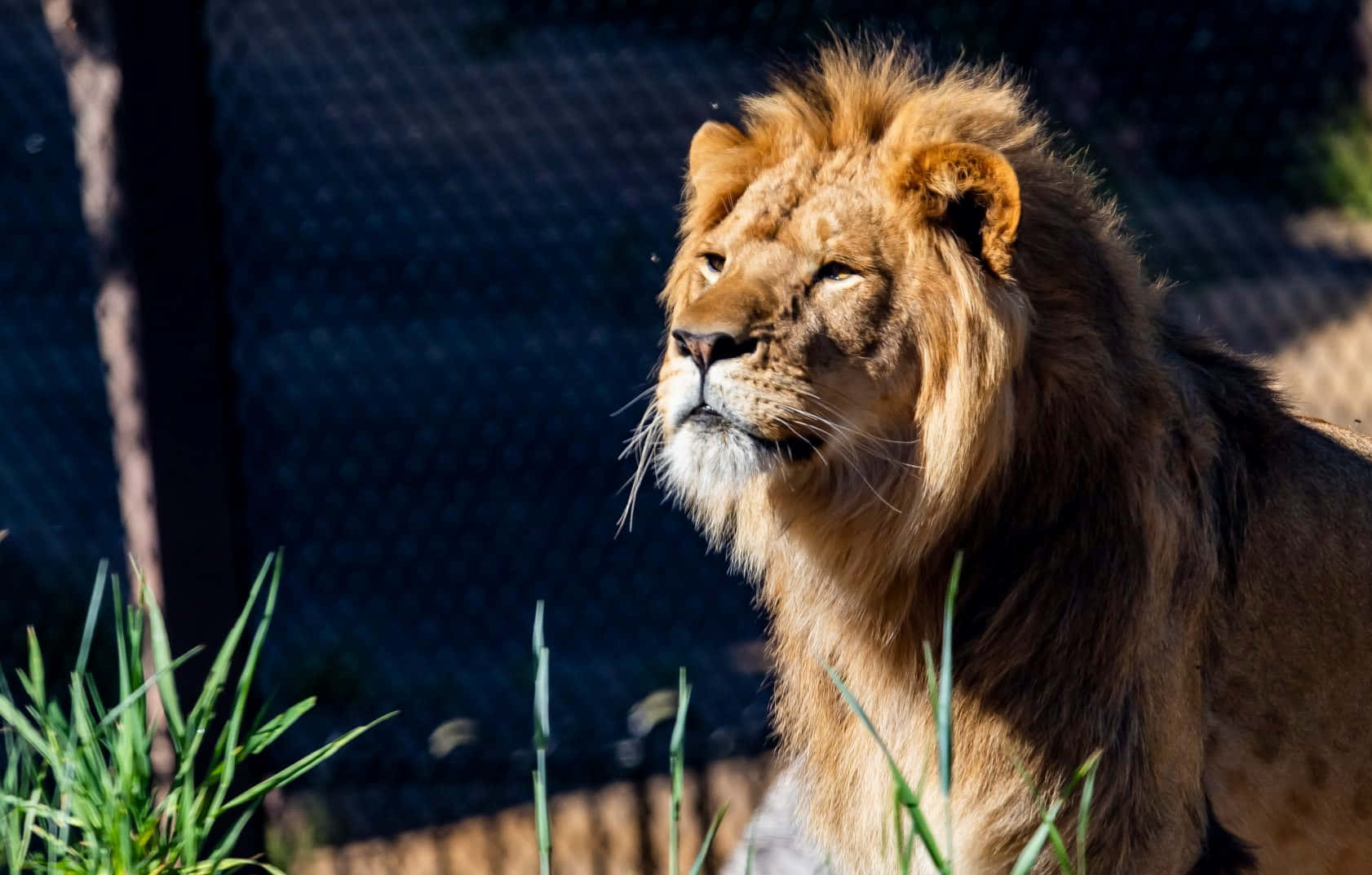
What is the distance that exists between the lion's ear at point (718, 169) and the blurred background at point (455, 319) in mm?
506

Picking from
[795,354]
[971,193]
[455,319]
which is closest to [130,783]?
[795,354]

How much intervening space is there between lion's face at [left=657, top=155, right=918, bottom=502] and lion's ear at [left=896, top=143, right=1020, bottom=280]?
0.06 m

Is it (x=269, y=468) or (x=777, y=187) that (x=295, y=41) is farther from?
(x=777, y=187)

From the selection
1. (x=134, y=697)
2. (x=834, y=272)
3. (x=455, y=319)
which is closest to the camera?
(x=134, y=697)

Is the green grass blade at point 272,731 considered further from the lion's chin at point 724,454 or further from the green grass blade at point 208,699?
the lion's chin at point 724,454

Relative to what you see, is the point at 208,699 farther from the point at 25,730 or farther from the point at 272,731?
the point at 25,730

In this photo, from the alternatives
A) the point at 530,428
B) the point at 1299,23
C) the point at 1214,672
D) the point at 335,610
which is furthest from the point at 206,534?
the point at 1299,23

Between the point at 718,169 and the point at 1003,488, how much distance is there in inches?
24.7

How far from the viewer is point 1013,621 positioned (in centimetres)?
219

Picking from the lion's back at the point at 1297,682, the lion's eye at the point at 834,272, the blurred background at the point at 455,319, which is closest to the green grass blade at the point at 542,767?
the lion's eye at the point at 834,272

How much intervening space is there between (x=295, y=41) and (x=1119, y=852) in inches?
226

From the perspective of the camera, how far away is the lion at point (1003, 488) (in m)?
2.07

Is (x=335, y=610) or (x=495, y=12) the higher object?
(x=495, y=12)

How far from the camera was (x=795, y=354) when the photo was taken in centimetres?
204
